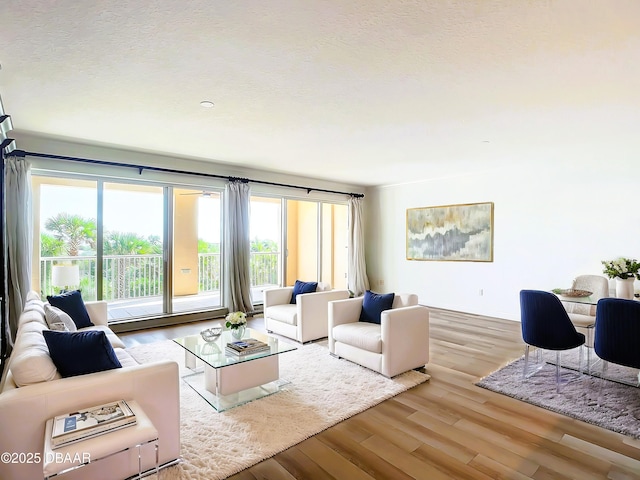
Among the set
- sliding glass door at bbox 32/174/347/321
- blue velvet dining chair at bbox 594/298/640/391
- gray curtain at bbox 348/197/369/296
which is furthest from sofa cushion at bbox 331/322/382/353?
gray curtain at bbox 348/197/369/296

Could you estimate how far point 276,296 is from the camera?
16.9 feet

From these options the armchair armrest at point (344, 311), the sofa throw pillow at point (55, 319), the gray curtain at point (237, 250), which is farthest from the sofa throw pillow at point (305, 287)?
the sofa throw pillow at point (55, 319)

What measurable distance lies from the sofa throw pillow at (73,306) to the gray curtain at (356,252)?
17.6 ft

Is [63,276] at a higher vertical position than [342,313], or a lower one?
higher

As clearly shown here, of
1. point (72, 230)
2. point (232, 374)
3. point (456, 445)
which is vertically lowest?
point (456, 445)

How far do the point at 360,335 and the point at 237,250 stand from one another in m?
3.17

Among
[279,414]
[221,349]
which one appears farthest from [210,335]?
[279,414]

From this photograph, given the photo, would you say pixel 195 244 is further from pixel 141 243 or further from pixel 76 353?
pixel 76 353

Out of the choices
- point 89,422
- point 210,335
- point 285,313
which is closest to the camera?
point 89,422

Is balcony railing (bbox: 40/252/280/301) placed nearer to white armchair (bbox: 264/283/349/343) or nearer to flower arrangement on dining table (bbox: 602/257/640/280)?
white armchair (bbox: 264/283/349/343)

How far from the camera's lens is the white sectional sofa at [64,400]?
165 cm

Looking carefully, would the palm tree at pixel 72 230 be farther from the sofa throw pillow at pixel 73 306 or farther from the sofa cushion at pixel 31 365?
the sofa cushion at pixel 31 365

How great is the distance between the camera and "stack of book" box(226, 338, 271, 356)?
115 inches

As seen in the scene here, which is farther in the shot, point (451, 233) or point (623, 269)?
point (451, 233)
